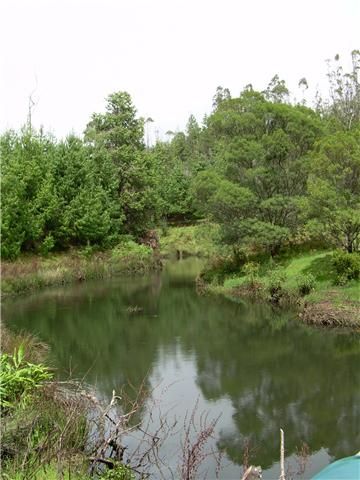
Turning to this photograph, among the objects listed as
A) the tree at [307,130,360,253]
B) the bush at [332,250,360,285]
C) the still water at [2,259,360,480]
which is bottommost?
the still water at [2,259,360,480]

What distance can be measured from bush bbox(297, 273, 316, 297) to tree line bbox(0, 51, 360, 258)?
84.4 inches

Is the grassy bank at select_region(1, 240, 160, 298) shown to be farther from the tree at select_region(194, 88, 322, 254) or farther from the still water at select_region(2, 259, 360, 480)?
the tree at select_region(194, 88, 322, 254)

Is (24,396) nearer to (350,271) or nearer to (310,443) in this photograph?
(310,443)

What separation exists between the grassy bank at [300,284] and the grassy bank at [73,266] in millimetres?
6843

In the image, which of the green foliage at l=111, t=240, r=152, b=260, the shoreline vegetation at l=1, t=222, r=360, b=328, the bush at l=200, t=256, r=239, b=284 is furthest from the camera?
the green foliage at l=111, t=240, r=152, b=260

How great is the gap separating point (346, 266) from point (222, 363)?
7491 millimetres

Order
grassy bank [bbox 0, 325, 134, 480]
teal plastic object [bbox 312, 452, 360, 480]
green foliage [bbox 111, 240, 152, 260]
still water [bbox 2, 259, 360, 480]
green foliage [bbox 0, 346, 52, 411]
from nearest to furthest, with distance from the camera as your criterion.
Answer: teal plastic object [bbox 312, 452, 360, 480] < grassy bank [bbox 0, 325, 134, 480] < green foliage [bbox 0, 346, 52, 411] < still water [bbox 2, 259, 360, 480] < green foliage [bbox 111, 240, 152, 260]

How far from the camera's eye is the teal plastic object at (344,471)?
6295 millimetres

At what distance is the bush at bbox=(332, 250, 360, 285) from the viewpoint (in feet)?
66.9

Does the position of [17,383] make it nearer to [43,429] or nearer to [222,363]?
[43,429]

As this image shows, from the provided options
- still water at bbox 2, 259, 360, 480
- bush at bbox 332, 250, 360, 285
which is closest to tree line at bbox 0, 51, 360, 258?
bush at bbox 332, 250, 360, 285

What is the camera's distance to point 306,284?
21.1 m

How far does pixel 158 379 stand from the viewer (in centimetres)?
1416

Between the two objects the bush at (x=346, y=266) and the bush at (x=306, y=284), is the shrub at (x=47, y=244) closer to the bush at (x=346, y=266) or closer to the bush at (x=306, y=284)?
A: the bush at (x=306, y=284)
